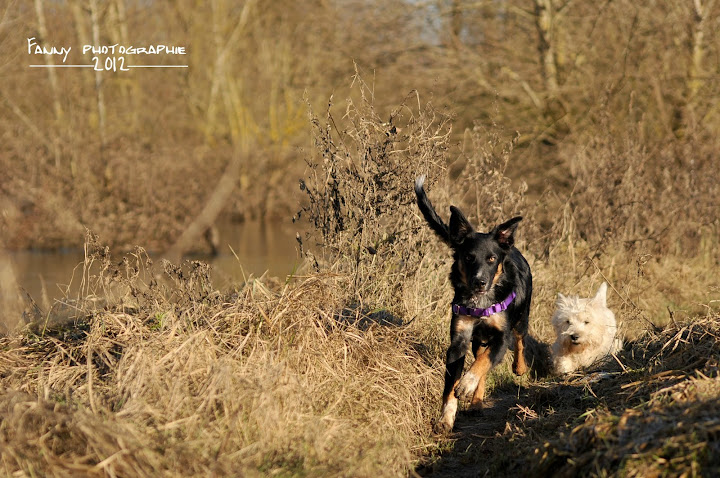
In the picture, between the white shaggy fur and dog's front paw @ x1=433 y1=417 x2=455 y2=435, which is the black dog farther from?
the white shaggy fur

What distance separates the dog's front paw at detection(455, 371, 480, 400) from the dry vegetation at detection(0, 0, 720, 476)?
0.27 meters

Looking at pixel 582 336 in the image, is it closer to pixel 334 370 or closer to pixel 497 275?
pixel 497 275

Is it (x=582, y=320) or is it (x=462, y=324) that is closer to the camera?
(x=462, y=324)

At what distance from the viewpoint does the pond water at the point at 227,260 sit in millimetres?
11023

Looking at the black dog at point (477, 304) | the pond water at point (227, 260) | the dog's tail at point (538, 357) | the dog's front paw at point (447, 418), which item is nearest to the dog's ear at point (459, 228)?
Result: the black dog at point (477, 304)

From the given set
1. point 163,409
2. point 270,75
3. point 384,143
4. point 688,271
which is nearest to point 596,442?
point 163,409

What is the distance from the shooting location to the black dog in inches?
206

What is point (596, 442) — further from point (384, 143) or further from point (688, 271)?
point (688, 271)

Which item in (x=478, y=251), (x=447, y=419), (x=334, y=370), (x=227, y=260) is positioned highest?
(x=478, y=251)

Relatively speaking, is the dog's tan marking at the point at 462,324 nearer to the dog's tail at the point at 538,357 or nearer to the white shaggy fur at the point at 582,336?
the white shaggy fur at the point at 582,336

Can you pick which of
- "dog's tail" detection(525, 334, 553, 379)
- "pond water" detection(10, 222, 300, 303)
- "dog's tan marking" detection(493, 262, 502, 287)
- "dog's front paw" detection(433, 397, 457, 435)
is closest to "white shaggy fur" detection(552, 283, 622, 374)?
"dog's tail" detection(525, 334, 553, 379)

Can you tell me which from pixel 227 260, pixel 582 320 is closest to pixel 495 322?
pixel 582 320

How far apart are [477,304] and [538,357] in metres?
1.90

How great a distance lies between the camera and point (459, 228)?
5.54 m
